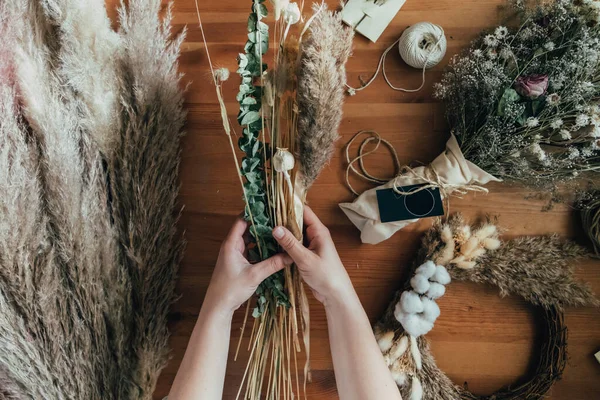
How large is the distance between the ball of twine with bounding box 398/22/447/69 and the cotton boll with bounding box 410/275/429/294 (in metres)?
0.59

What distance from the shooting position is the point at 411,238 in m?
1.22

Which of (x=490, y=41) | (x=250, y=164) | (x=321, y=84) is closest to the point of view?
(x=321, y=84)

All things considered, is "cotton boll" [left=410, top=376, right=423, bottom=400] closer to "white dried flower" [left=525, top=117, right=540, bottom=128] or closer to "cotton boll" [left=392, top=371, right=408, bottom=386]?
"cotton boll" [left=392, top=371, right=408, bottom=386]

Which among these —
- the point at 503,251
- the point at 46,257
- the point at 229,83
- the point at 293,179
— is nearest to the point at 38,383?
the point at 46,257

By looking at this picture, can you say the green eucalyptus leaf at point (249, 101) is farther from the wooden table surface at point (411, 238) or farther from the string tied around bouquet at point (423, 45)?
the string tied around bouquet at point (423, 45)

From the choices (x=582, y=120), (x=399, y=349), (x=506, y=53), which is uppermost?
(x=506, y=53)

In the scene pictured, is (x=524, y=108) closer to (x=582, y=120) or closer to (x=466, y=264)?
(x=582, y=120)

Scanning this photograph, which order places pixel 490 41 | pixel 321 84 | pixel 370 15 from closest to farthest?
pixel 321 84, pixel 490 41, pixel 370 15

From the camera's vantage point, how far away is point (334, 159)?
1.23m

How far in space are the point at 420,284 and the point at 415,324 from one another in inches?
4.2

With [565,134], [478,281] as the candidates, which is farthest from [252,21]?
[478,281]

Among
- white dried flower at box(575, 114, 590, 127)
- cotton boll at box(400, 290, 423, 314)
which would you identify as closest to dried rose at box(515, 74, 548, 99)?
white dried flower at box(575, 114, 590, 127)

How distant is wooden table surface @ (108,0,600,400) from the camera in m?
1.20

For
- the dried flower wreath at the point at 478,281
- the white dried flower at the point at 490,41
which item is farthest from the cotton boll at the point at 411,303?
the white dried flower at the point at 490,41
